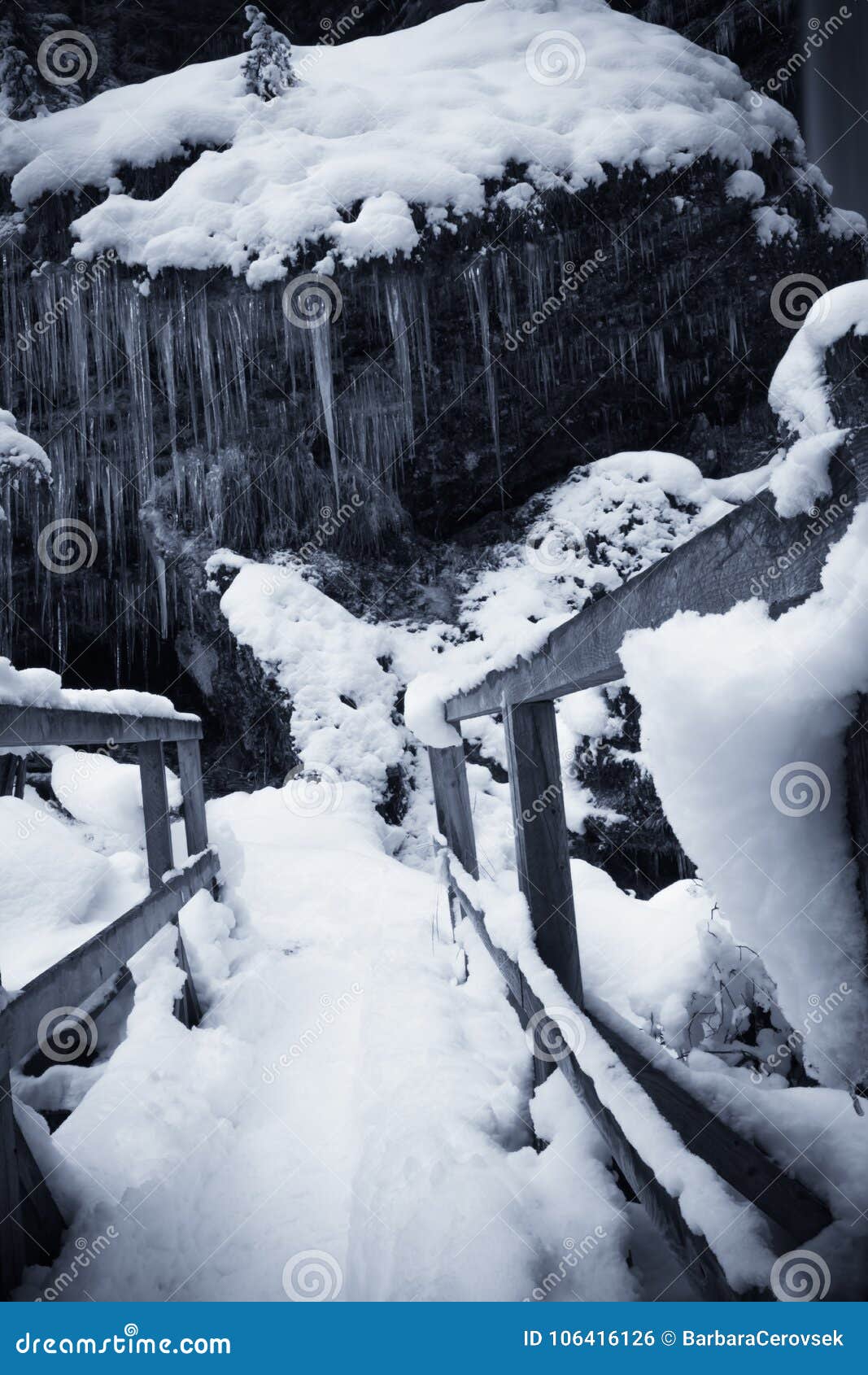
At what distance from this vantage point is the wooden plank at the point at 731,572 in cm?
74

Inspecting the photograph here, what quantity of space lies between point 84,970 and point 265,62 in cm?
1235

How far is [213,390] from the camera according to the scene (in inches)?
390

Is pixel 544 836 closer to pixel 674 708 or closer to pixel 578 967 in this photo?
pixel 578 967

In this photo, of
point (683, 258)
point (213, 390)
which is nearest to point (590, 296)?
point (683, 258)

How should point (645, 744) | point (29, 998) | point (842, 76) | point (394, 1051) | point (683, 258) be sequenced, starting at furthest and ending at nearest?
1. point (842, 76)
2. point (683, 258)
3. point (394, 1051)
4. point (29, 998)
5. point (645, 744)

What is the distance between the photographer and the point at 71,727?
6.64ft

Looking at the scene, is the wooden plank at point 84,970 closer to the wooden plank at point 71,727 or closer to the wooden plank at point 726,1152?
the wooden plank at point 71,727

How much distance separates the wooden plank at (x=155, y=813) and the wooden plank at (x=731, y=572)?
2283 millimetres

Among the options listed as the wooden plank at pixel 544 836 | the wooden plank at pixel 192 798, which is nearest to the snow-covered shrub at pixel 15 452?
the wooden plank at pixel 192 798

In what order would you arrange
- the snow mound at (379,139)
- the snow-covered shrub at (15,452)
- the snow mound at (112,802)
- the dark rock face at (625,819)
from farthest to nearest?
the snow mound at (379,139)
the dark rock face at (625,819)
the snow-covered shrub at (15,452)
the snow mound at (112,802)

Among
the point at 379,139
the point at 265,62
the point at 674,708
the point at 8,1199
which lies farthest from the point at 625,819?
the point at 265,62

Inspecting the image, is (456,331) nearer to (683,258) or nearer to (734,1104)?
(683,258)

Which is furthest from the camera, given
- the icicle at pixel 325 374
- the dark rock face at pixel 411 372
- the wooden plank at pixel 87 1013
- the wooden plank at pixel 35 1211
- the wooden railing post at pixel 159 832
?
the icicle at pixel 325 374

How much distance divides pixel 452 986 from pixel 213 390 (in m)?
9.29
